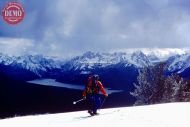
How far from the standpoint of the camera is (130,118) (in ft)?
67.9

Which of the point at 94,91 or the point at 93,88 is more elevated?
the point at 93,88

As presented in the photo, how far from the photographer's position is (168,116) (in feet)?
69.3

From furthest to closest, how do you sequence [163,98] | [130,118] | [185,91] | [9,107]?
[9,107], [185,91], [163,98], [130,118]

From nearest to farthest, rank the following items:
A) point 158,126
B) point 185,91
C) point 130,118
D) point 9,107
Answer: point 158,126 → point 130,118 → point 185,91 → point 9,107

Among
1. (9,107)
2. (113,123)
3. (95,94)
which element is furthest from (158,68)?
(9,107)

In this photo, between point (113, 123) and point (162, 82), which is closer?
point (113, 123)

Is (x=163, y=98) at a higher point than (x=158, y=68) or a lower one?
lower

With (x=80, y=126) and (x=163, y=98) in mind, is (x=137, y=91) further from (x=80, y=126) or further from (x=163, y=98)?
(x=80, y=126)

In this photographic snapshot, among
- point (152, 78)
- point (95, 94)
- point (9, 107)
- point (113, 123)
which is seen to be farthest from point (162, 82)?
point (9, 107)

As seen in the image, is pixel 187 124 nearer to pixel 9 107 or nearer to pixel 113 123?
pixel 113 123

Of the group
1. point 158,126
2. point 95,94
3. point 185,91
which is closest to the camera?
point 158,126

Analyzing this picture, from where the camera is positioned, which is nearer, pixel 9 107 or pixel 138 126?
pixel 138 126

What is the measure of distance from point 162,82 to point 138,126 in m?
56.4

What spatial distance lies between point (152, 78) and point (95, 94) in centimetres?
5180
